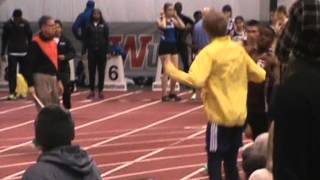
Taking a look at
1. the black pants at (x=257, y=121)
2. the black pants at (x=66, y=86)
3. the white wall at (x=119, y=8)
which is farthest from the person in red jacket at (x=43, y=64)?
the white wall at (x=119, y=8)

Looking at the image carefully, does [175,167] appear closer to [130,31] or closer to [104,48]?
[104,48]

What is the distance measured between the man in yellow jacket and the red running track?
7.36ft

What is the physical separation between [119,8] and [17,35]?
4668mm

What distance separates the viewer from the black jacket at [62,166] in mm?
4762

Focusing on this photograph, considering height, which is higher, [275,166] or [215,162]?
[275,166]

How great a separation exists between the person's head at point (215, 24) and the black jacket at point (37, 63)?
468 centimetres

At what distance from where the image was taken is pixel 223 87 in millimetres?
8922

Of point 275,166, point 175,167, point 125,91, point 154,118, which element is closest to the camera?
point 275,166

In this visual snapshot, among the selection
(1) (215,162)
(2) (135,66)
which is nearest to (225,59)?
(1) (215,162)

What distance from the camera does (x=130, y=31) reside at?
24859 millimetres

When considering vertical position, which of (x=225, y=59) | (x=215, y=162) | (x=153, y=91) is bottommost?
(x=153, y=91)

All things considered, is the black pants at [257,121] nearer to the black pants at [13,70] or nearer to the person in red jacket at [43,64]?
the person in red jacket at [43,64]

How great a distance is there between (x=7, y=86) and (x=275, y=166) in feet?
66.8

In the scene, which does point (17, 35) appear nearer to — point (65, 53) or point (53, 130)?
point (65, 53)
